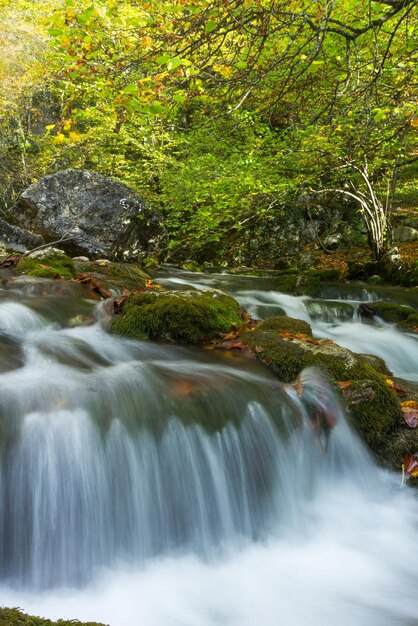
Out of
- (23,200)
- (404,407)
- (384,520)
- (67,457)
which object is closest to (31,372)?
(67,457)

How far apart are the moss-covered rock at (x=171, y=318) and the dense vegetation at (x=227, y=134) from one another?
204 centimetres

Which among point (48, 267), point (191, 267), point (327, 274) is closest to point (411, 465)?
point (48, 267)

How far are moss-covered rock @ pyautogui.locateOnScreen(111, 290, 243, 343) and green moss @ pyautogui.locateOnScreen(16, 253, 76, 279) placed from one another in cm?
203

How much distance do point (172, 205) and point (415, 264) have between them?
6.37 metres

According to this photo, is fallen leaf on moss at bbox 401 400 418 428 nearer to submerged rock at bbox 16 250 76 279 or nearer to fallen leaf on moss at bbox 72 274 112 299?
fallen leaf on moss at bbox 72 274 112 299

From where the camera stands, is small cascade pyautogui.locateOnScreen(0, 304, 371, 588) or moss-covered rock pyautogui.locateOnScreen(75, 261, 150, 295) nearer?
small cascade pyautogui.locateOnScreen(0, 304, 371, 588)

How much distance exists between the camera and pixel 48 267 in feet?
24.0

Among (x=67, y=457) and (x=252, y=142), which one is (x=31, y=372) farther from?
(x=252, y=142)

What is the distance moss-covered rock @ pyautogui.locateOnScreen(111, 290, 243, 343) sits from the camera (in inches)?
209

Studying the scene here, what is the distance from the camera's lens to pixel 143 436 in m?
3.30

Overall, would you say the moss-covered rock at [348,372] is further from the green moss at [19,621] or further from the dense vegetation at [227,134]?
the green moss at [19,621]

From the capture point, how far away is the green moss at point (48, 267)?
717 centimetres

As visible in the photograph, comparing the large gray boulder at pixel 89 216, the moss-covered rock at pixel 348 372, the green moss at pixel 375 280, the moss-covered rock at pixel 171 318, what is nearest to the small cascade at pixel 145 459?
the moss-covered rock at pixel 348 372

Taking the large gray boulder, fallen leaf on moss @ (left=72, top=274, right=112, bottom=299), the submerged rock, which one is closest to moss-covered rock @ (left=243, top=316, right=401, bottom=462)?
fallen leaf on moss @ (left=72, top=274, right=112, bottom=299)
